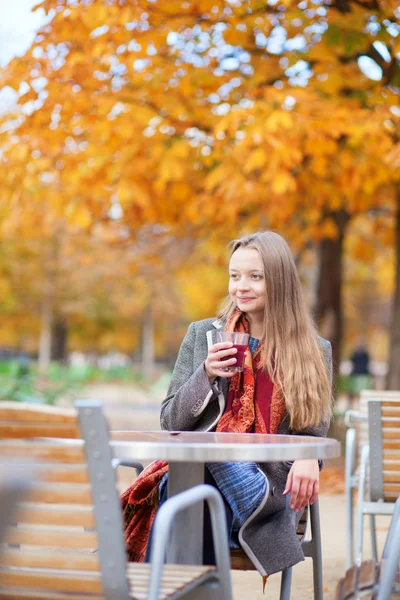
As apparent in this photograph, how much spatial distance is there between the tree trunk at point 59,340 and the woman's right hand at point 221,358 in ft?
133

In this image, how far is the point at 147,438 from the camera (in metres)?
2.88

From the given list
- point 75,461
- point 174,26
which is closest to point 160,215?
point 174,26

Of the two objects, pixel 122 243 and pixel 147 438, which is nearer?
pixel 147 438

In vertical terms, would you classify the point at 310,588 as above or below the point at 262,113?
below

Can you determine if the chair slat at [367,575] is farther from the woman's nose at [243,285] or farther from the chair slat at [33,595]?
the woman's nose at [243,285]

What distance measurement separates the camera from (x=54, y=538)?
2137 millimetres

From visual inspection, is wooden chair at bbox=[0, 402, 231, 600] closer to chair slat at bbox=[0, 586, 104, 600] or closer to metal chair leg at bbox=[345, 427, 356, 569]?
chair slat at bbox=[0, 586, 104, 600]

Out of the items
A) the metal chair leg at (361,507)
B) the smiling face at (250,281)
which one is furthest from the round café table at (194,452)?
the metal chair leg at (361,507)

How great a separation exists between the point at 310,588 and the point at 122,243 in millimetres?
10539

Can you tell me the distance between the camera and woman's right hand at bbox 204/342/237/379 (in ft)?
10.4

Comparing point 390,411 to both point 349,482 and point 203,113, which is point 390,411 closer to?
point 349,482

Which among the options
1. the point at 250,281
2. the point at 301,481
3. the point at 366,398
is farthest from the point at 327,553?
the point at 301,481

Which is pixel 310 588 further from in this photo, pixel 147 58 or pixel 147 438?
pixel 147 58

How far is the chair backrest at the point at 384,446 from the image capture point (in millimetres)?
4180
